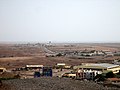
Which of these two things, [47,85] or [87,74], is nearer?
[47,85]

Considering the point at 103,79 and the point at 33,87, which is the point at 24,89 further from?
the point at 103,79

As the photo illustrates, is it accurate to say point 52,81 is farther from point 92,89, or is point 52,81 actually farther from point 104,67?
point 104,67

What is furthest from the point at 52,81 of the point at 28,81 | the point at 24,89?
the point at 24,89

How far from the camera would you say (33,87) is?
2114 centimetres

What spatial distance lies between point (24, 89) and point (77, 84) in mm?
5447

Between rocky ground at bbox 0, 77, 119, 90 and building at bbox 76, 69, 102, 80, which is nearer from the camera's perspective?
rocky ground at bbox 0, 77, 119, 90

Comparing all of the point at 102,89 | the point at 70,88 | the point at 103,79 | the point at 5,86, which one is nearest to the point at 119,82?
the point at 103,79

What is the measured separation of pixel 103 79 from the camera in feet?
82.9

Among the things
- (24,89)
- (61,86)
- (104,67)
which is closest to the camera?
(24,89)

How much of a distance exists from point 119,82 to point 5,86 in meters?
11.6

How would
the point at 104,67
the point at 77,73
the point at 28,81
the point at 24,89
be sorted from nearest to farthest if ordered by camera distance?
the point at 24,89
the point at 28,81
the point at 77,73
the point at 104,67

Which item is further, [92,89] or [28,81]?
[28,81]

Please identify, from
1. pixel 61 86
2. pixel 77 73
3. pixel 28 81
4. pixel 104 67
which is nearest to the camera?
pixel 61 86

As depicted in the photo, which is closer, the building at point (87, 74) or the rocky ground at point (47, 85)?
the rocky ground at point (47, 85)
